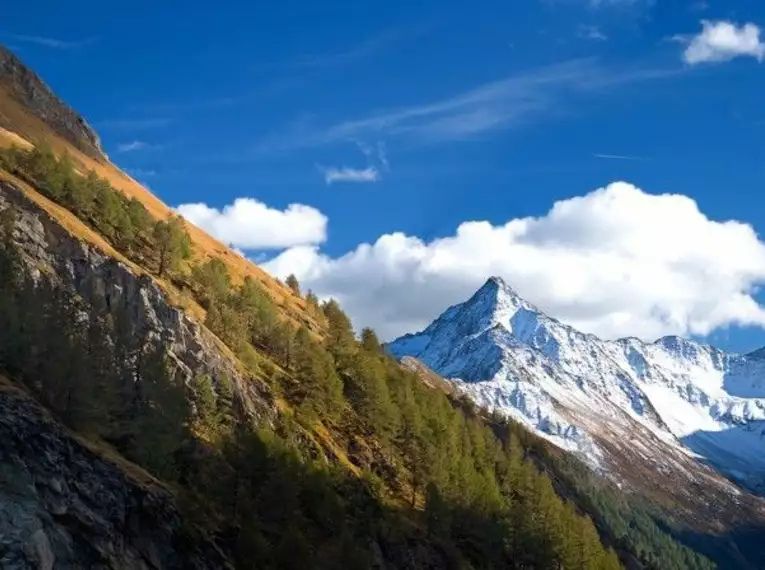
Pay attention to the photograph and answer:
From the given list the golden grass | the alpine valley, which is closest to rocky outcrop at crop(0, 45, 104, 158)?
the golden grass

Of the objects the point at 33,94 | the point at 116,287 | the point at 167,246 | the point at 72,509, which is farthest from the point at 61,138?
the point at 72,509

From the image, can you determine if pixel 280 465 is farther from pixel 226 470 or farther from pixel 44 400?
pixel 44 400

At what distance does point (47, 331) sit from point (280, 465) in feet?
86.6

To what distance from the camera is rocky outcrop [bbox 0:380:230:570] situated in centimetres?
4025

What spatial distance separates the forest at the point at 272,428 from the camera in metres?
64.0

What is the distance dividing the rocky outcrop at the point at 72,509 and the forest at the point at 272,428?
4.61 meters

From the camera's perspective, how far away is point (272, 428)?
9588 cm

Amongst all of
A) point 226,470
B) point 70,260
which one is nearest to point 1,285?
point 70,260

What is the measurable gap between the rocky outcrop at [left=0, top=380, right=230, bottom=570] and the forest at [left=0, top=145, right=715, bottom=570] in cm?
461

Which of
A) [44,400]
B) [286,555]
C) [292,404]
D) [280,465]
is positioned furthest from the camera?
[292,404]

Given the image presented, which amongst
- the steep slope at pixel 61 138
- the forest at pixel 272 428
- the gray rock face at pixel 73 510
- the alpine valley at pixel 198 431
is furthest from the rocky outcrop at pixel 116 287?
the steep slope at pixel 61 138

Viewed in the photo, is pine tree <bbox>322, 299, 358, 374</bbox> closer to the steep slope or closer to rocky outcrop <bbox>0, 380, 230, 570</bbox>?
the steep slope

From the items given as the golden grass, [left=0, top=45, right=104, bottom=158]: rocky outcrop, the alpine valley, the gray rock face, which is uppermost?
[left=0, top=45, right=104, bottom=158]: rocky outcrop

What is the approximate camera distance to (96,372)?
→ 211 feet
